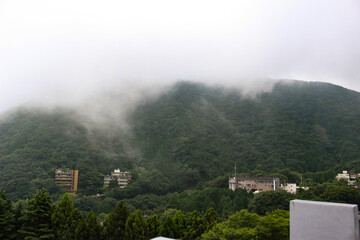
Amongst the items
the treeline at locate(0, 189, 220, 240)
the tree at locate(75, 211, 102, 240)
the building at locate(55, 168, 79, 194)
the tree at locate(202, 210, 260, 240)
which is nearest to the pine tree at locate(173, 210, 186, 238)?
the treeline at locate(0, 189, 220, 240)

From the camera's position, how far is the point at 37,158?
51.4 metres

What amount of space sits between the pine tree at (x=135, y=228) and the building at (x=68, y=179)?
3211cm

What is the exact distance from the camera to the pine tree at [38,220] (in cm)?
1636

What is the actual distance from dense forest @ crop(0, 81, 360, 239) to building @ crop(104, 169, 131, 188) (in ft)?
4.54

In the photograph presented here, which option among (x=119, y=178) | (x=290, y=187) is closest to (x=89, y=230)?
(x=290, y=187)

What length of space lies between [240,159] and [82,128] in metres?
33.7

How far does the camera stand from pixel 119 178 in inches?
2088

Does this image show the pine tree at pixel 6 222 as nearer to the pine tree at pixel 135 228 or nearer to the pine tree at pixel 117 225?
the pine tree at pixel 117 225

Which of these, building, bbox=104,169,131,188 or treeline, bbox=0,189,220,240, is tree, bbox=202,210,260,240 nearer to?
treeline, bbox=0,189,220,240

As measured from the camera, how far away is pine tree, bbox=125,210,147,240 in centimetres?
1817

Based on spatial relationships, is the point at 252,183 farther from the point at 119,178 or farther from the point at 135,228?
the point at 135,228

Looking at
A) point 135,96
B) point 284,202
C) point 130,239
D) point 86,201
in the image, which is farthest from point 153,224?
point 135,96

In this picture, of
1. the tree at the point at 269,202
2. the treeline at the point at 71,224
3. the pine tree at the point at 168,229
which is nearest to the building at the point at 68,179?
the tree at the point at 269,202

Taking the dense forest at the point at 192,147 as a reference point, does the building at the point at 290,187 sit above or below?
below
